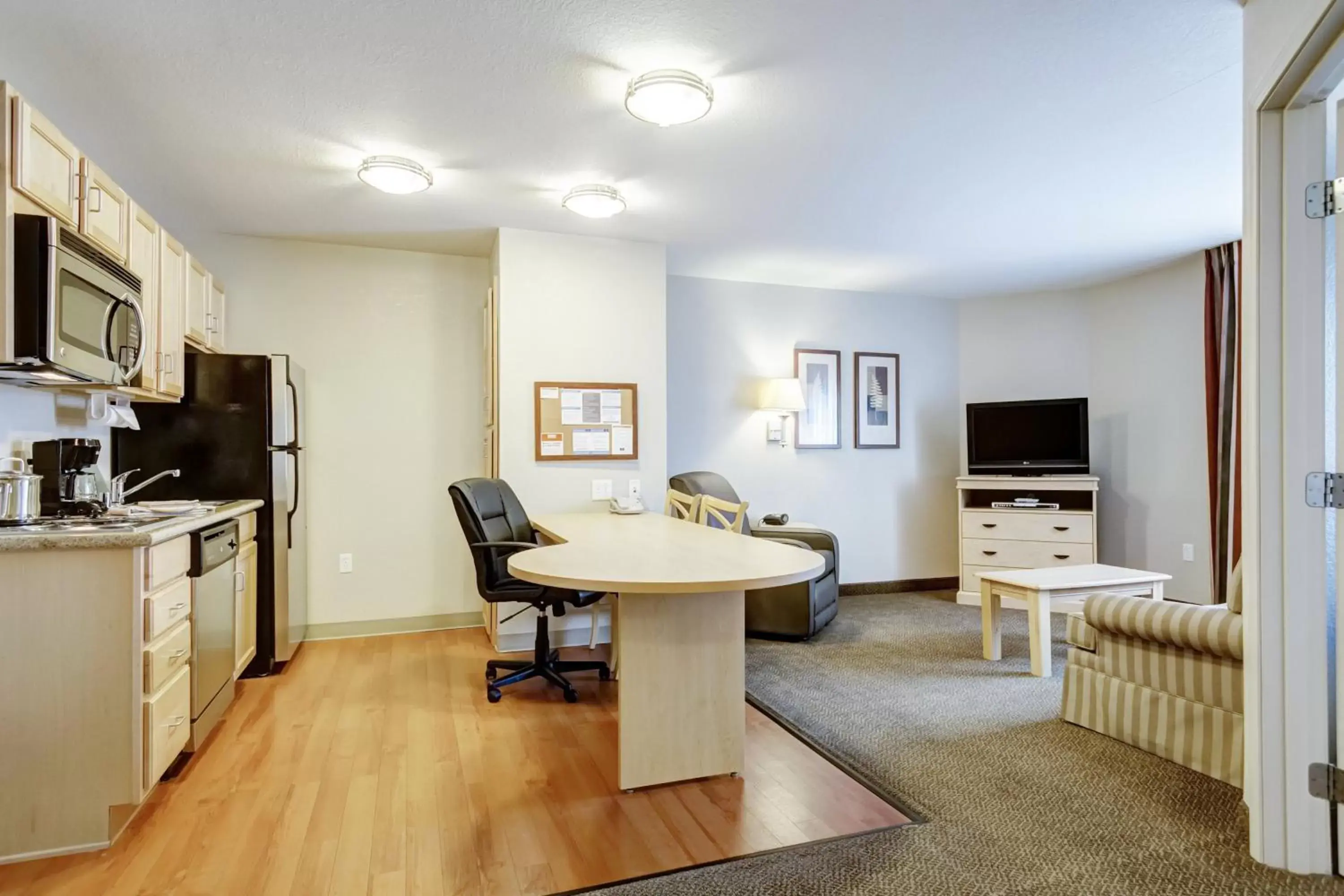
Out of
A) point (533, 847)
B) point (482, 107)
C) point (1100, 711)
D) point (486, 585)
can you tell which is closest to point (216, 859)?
point (533, 847)

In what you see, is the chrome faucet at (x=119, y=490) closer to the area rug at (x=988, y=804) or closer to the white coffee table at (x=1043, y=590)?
the area rug at (x=988, y=804)

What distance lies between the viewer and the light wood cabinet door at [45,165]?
1969 millimetres

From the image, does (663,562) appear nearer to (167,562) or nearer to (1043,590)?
(167,562)

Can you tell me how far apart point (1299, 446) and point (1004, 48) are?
1.42 meters

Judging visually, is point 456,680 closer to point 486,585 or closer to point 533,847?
point 486,585

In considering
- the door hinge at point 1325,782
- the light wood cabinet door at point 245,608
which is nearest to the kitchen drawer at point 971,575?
the door hinge at point 1325,782

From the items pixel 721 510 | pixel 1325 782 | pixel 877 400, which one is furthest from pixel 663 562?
pixel 877 400

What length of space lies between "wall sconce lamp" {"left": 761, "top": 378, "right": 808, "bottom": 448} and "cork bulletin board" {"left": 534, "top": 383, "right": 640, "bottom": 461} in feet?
4.02

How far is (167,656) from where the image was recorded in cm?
218

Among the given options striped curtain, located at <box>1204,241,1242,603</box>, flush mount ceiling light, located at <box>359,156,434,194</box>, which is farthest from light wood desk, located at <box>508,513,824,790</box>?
striped curtain, located at <box>1204,241,1242,603</box>

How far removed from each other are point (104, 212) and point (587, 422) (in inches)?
88.9

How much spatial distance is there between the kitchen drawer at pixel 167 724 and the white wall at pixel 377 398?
1.81 metres

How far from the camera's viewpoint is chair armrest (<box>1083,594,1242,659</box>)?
213 centimetres

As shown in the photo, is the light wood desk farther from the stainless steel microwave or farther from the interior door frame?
the stainless steel microwave
